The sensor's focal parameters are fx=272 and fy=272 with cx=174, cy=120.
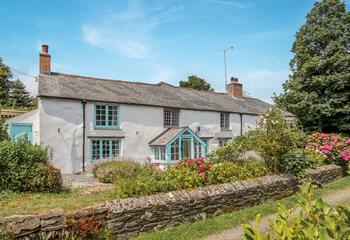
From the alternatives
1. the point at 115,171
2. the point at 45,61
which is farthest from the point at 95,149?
the point at 45,61

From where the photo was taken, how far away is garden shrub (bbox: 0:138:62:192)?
352 inches

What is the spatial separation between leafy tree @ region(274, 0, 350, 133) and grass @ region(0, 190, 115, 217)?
22.1 metres

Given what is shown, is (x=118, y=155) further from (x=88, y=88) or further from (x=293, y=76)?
(x=293, y=76)

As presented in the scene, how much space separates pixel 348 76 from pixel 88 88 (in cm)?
2104

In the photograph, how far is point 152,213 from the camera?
266 inches

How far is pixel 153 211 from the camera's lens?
22.2ft

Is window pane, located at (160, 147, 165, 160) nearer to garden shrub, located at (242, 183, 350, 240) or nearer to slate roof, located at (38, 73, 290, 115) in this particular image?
slate roof, located at (38, 73, 290, 115)

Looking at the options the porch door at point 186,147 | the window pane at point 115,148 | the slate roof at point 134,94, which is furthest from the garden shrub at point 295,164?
the window pane at point 115,148

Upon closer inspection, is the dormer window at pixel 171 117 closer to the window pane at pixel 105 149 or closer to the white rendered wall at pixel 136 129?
the white rendered wall at pixel 136 129

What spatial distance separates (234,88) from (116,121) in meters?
17.0

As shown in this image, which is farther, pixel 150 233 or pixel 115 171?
pixel 115 171

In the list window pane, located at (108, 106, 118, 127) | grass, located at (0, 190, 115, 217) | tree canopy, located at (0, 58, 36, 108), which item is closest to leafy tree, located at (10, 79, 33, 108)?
tree canopy, located at (0, 58, 36, 108)

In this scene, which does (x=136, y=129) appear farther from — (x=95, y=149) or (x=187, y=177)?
(x=187, y=177)

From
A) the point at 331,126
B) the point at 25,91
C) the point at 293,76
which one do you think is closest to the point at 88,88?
the point at 293,76
